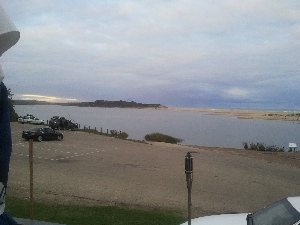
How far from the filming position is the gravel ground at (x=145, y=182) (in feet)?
42.2

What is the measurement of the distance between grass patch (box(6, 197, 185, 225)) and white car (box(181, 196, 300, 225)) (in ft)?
9.98

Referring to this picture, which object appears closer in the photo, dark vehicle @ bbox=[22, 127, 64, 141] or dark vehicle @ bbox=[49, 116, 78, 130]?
dark vehicle @ bbox=[22, 127, 64, 141]

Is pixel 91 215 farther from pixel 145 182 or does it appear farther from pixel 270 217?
pixel 145 182

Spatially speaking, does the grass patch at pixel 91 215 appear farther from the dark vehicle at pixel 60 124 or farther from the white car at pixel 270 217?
the dark vehicle at pixel 60 124

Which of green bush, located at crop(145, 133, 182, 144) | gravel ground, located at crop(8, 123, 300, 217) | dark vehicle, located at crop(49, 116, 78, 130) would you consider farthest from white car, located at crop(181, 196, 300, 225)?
green bush, located at crop(145, 133, 182, 144)

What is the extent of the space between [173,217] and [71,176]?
7.96m

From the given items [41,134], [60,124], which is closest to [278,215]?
[41,134]

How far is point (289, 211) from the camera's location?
5582 millimetres

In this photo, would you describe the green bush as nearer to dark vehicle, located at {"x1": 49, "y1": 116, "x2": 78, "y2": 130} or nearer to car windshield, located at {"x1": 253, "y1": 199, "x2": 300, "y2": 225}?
dark vehicle, located at {"x1": 49, "y1": 116, "x2": 78, "y2": 130}

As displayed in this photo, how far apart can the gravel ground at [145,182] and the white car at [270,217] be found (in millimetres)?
5358

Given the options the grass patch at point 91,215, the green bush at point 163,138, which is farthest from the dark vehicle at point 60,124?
the grass patch at point 91,215

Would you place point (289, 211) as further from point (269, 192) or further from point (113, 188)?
point (269, 192)

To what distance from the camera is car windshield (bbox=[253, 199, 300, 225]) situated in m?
5.35

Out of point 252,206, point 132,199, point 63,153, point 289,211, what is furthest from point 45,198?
point 63,153
